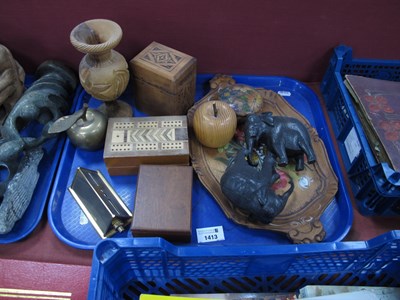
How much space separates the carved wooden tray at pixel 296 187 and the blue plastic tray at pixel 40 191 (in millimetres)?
415

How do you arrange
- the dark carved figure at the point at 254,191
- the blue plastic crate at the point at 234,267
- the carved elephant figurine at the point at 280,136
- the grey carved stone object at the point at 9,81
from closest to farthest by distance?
1. the blue plastic crate at the point at 234,267
2. the dark carved figure at the point at 254,191
3. the carved elephant figurine at the point at 280,136
4. the grey carved stone object at the point at 9,81

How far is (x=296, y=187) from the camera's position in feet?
3.06

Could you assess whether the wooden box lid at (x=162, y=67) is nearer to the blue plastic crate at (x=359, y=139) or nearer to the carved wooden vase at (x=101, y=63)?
the carved wooden vase at (x=101, y=63)

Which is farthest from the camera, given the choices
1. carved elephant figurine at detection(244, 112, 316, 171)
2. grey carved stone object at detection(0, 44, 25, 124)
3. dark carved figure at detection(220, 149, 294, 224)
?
grey carved stone object at detection(0, 44, 25, 124)

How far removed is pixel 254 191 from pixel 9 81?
31.8 inches

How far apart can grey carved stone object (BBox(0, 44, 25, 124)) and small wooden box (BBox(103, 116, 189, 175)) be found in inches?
13.9

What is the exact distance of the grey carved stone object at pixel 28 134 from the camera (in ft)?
2.91

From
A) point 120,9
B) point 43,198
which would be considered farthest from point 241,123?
point 43,198

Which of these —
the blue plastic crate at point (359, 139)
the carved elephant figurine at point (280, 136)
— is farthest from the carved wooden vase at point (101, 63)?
the blue plastic crate at point (359, 139)

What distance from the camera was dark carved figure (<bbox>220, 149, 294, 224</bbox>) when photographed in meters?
0.79

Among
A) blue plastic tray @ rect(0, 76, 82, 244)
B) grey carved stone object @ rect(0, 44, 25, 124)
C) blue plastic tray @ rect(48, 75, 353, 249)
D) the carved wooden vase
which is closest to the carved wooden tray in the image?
blue plastic tray @ rect(48, 75, 353, 249)

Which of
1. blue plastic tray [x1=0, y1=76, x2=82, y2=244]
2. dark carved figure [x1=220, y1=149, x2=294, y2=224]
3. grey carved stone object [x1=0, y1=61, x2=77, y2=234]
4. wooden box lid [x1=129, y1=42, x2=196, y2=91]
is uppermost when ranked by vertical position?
wooden box lid [x1=129, y1=42, x2=196, y2=91]

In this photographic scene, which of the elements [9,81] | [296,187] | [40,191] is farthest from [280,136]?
[9,81]

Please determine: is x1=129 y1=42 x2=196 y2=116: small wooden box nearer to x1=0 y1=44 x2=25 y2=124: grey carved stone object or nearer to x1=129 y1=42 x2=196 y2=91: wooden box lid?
x1=129 y1=42 x2=196 y2=91: wooden box lid
